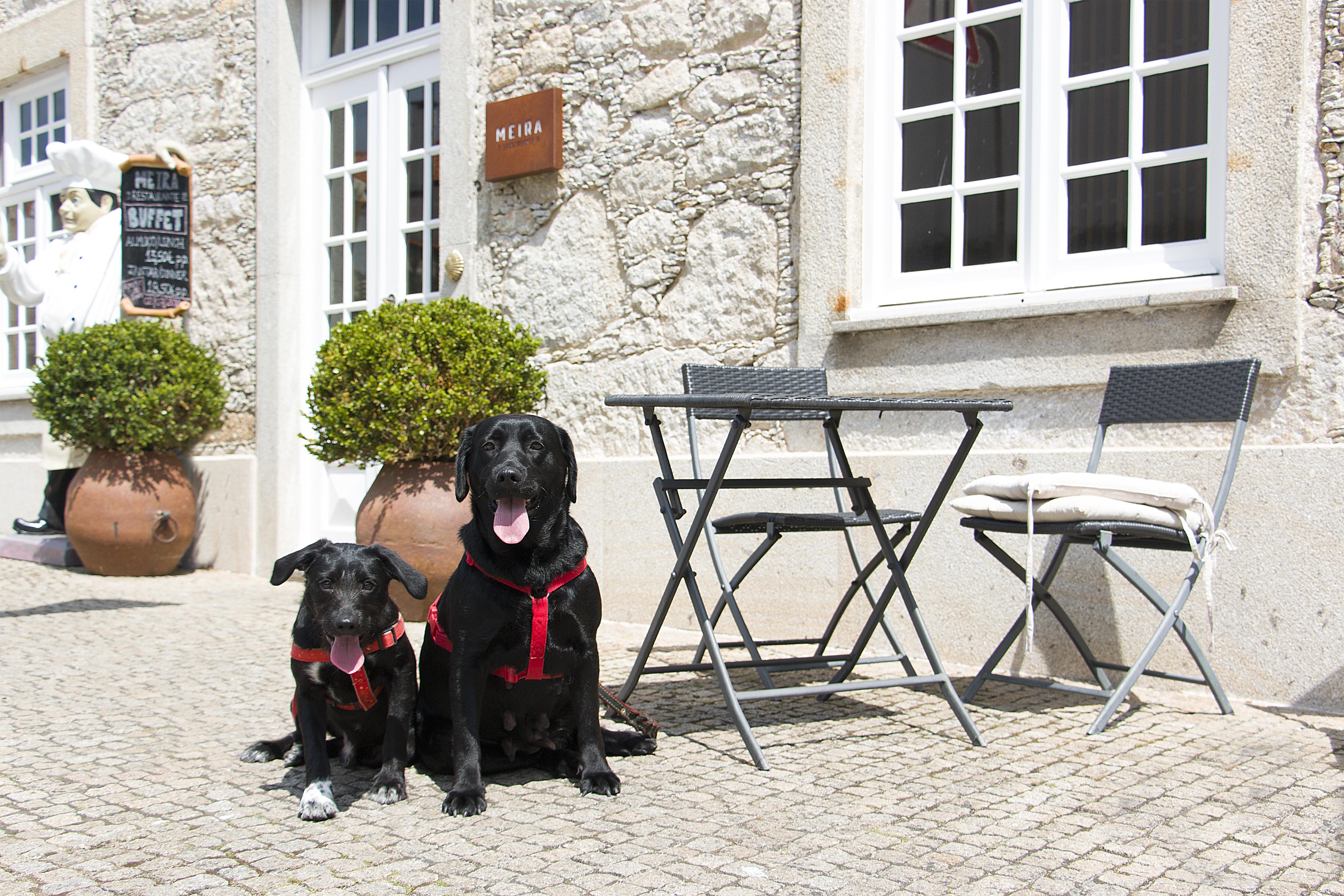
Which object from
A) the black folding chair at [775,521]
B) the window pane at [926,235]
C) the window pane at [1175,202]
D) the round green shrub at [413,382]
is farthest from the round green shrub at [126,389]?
the window pane at [1175,202]

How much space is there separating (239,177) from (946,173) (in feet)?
16.3

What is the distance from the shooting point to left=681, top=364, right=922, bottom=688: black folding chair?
3492 millimetres

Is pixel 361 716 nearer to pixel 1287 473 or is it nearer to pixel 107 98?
pixel 1287 473

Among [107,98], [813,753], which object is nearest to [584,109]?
[813,753]

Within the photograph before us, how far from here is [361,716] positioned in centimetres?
287

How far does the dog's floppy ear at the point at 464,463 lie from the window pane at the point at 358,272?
4.71 metres

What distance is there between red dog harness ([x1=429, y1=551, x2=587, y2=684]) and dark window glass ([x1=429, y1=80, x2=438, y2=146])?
15.2 ft

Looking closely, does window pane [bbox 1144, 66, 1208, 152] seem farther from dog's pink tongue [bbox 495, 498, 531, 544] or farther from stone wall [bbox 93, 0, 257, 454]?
stone wall [bbox 93, 0, 257, 454]

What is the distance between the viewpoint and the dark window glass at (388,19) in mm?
7172

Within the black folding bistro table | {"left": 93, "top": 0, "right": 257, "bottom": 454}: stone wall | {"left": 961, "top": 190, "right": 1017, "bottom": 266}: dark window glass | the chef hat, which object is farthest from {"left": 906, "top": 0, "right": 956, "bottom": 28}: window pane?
the chef hat

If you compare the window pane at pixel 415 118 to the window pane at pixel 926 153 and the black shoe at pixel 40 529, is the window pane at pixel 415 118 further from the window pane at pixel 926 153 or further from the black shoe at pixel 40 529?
the black shoe at pixel 40 529

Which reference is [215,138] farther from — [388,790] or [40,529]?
[388,790]

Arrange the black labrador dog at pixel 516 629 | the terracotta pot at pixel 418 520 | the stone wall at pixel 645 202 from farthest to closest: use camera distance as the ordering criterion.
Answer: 1. the terracotta pot at pixel 418 520
2. the stone wall at pixel 645 202
3. the black labrador dog at pixel 516 629

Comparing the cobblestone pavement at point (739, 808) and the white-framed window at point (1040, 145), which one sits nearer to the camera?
the cobblestone pavement at point (739, 808)
